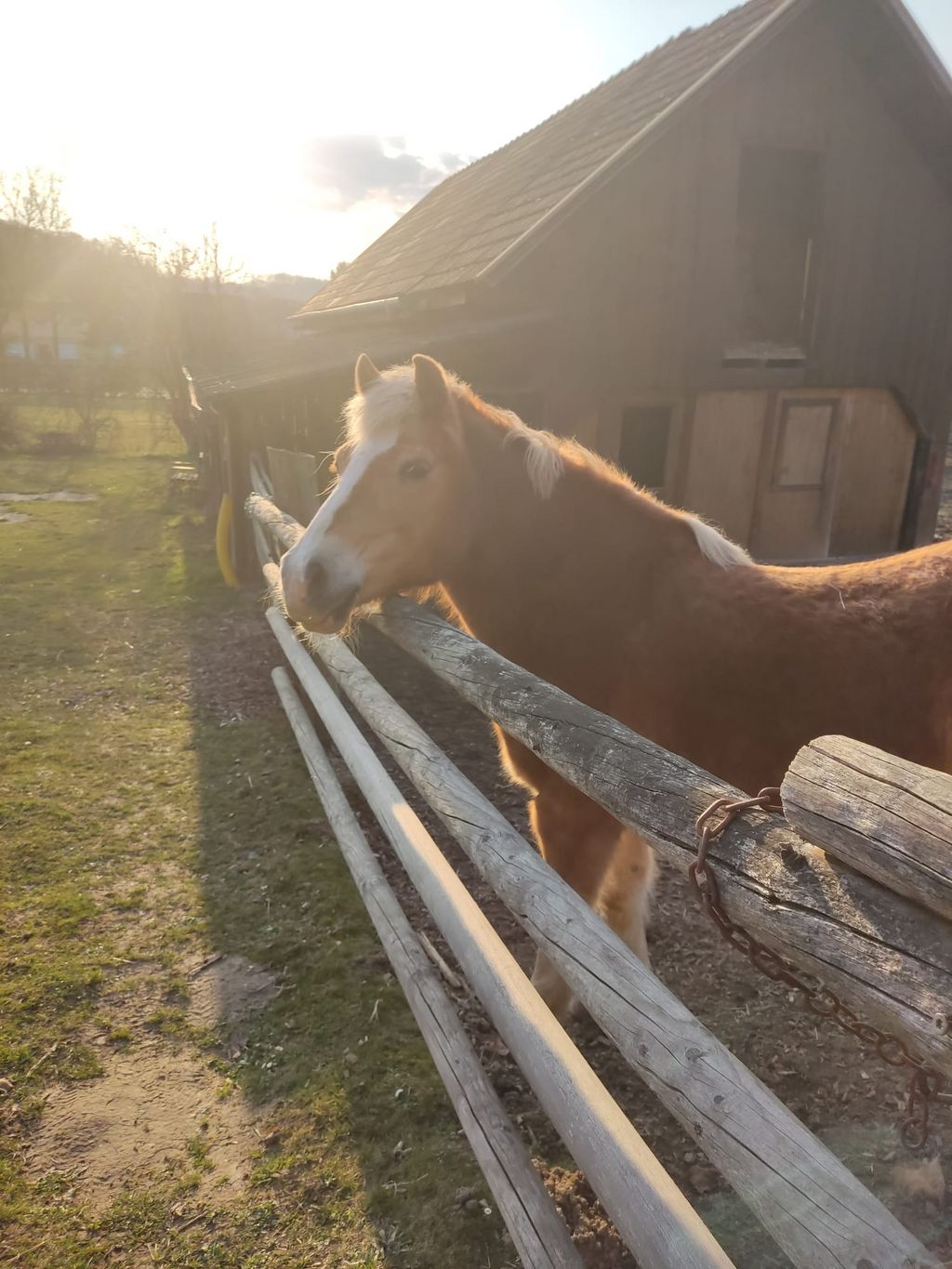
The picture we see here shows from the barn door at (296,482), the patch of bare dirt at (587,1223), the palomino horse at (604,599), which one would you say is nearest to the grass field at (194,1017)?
the patch of bare dirt at (587,1223)

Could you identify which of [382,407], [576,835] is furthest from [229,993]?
[382,407]

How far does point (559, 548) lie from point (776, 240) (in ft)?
29.4

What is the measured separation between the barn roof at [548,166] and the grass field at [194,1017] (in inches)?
206

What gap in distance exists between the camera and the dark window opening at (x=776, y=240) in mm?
8500

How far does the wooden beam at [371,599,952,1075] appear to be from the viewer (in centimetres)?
84

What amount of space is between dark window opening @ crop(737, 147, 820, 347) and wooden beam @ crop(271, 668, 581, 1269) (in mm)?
8395

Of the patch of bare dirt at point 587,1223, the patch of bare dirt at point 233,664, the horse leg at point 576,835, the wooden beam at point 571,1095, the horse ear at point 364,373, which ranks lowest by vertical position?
the patch of bare dirt at point 587,1223

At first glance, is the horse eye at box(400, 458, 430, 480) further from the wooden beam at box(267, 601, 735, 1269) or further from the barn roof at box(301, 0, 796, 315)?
the barn roof at box(301, 0, 796, 315)

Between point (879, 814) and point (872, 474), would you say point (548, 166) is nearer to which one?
point (872, 474)

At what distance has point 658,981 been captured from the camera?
1.26m

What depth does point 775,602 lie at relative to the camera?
2443 mm

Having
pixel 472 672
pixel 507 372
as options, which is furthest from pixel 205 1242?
pixel 507 372

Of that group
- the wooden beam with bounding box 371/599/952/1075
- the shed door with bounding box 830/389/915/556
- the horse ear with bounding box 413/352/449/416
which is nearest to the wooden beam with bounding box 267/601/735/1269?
the wooden beam with bounding box 371/599/952/1075

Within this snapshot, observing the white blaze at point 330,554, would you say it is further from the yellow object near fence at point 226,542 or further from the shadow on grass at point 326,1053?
the yellow object near fence at point 226,542
